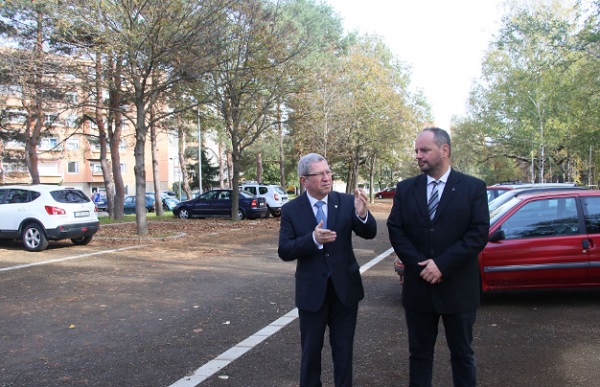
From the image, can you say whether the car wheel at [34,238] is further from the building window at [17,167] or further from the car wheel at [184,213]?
the building window at [17,167]

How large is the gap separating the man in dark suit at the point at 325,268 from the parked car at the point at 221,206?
2098 centimetres

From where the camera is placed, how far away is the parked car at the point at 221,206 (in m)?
24.4

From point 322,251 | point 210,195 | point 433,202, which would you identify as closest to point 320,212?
point 322,251

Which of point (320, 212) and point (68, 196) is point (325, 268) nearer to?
point (320, 212)

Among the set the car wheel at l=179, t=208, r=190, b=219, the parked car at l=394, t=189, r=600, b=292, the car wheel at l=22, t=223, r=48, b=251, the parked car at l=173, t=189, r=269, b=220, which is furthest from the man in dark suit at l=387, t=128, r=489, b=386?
the car wheel at l=179, t=208, r=190, b=219

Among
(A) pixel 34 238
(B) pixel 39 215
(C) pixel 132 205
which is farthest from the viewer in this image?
(C) pixel 132 205

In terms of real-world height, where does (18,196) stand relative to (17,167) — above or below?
below

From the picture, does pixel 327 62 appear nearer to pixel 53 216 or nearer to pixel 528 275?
pixel 53 216

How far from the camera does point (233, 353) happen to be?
494 centimetres

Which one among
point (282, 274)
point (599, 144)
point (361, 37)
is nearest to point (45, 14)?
point (282, 274)

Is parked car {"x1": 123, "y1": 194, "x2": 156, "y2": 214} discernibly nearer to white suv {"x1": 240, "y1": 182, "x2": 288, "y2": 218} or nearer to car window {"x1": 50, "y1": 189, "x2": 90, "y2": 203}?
white suv {"x1": 240, "y1": 182, "x2": 288, "y2": 218}

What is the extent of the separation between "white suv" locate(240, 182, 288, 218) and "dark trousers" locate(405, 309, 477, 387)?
872 inches

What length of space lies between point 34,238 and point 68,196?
4.32 feet

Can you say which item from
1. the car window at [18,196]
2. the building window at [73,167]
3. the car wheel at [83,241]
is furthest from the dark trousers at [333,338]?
the building window at [73,167]
